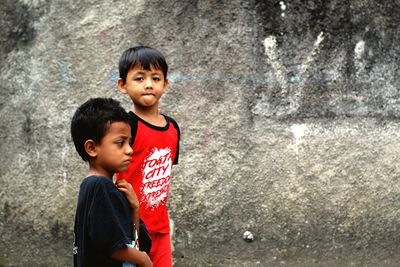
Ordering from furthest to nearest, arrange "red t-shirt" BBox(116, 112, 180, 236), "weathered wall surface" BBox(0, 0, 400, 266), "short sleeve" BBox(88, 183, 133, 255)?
"weathered wall surface" BBox(0, 0, 400, 266)
"red t-shirt" BBox(116, 112, 180, 236)
"short sleeve" BBox(88, 183, 133, 255)

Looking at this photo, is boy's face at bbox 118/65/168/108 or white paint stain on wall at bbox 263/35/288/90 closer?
boy's face at bbox 118/65/168/108

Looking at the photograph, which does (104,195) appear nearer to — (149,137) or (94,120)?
(94,120)

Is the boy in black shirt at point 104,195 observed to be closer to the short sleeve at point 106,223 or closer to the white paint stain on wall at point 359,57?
the short sleeve at point 106,223

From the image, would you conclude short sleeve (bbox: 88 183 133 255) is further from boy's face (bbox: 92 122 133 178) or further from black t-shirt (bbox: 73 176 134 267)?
boy's face (bbox: 92 122 133 178)

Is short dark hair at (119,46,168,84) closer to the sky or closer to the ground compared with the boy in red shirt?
closer to the sky

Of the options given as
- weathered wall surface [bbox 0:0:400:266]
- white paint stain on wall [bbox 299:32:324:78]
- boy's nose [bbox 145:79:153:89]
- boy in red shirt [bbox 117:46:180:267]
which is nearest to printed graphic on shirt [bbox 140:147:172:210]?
boy in red shirt [bbox 117:46:180:267]

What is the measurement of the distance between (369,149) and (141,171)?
168 cm

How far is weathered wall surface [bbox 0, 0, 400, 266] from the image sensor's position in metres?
3.71

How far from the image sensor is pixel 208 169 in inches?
147

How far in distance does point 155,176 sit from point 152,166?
5 cm

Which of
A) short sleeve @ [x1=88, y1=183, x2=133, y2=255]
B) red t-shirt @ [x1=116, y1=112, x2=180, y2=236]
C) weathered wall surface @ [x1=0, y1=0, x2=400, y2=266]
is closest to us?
short sleeve @ [x1=88, y1=183, x2=133, y2=255]

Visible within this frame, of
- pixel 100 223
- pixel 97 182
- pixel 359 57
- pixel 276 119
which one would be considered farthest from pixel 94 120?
pixel 359 57

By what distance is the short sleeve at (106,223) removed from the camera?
1.95 metres

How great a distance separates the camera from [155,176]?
→ 105 inches
